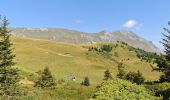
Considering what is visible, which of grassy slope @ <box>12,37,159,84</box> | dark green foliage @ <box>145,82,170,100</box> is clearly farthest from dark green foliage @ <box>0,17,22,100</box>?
grassy slope @ <box>12,37,159,84</box>

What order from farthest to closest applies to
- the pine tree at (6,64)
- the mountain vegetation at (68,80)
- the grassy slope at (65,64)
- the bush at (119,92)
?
the grassy slope at (65,64)
the pine tree at (6,64)
the mountain vegetation at (68,80)
the bush at (119,92)

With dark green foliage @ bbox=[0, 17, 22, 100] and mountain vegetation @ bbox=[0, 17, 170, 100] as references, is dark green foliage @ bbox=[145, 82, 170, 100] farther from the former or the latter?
Answer: dark green foliage @ bbox=[0, 17, 22, 100]

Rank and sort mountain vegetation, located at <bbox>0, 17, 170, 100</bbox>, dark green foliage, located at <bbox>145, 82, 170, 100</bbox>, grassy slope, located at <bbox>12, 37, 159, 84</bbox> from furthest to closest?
grassy slope, located at <bbox>12, 37, 159, 84</bbox> → dark green foliage, located at <bbox>145, 82, 170, 100</bbox> → mountain vegetation, located at <bbox>0, 17, 170, 100</bbox>

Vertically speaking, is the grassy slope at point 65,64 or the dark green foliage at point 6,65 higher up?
the dark green foliage at point 6,65

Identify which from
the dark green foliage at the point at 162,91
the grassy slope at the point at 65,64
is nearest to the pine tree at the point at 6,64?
the dark green foliage at the point at 162,91

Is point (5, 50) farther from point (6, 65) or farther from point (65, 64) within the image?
point (65, 64)

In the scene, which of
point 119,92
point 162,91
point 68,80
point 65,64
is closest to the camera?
point 119,92

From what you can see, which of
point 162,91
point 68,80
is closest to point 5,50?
point 162,91

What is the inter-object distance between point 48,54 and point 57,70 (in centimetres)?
3588

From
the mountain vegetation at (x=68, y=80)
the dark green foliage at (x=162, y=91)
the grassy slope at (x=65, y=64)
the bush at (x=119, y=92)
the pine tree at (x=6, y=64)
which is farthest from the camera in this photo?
the grassy slope at (x=65, y=64)

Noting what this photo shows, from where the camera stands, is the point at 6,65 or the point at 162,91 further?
the point at 6,65

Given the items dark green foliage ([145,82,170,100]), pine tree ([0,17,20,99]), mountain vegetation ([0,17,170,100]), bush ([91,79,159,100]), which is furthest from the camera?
pine tree ([0,17,20,99])

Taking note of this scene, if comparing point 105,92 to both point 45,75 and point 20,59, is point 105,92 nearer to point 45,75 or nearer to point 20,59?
point 45,75

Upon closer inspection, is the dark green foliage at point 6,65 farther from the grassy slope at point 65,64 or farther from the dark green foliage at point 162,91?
the grassy slope at point 65,64
